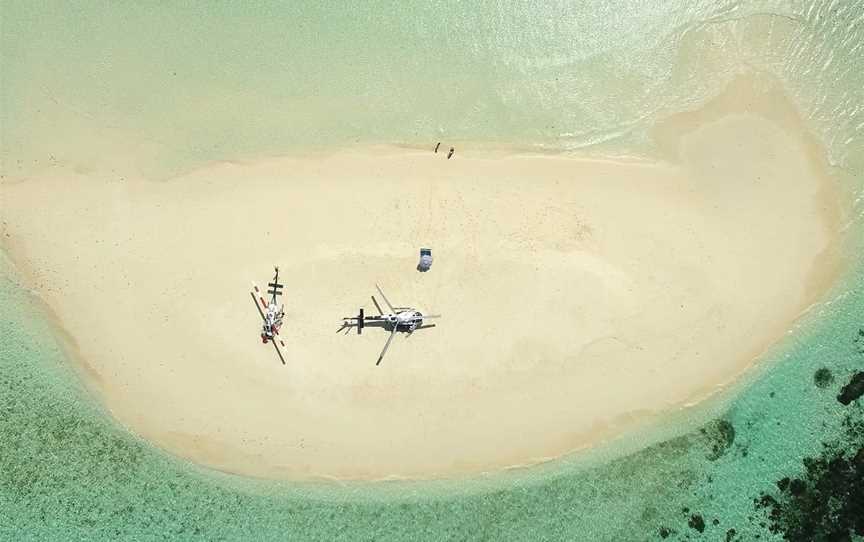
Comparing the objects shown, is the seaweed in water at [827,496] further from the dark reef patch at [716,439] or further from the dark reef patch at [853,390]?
the dark reef patch at [716,439]

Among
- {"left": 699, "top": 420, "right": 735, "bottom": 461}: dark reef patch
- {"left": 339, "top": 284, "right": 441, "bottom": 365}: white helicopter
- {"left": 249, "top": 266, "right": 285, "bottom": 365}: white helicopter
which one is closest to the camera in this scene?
{"left": 249, "top": 266, "right": 285, "bottom": 365}: white helicopter

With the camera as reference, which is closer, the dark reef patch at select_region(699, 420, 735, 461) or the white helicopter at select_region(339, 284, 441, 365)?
the white helicopter at select_region(339, 284, 441, 365)

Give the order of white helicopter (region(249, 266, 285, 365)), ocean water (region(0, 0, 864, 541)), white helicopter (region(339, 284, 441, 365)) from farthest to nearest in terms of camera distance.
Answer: ocean water (region(0, 0, 864, 541))
white helicopter (region(339, 284, 441, 365))
white helicopter (region(249, 266, 285, 365))

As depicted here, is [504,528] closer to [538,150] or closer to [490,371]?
[490,371]

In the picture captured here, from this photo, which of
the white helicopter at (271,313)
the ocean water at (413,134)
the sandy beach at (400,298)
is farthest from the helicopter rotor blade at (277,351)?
the ocean water at (413,134)

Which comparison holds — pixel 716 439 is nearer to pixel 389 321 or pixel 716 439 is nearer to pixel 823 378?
pixel 823 378

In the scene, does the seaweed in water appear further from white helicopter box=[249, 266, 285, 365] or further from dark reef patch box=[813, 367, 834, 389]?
white helicopter box=[249, 266, 285, 365]

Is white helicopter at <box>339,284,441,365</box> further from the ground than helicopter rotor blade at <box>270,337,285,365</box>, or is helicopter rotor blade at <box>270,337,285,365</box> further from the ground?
white helicopter at <box>339,284,441,365</box>

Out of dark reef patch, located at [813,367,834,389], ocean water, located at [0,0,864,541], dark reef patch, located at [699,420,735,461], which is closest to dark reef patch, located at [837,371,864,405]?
ocean water, located at [0,0,864,541]
